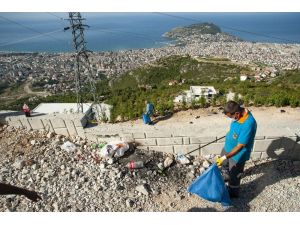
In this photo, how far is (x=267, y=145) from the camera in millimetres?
4719

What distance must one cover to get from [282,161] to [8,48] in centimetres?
10265

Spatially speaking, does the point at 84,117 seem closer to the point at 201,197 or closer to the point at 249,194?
the point at 201,197

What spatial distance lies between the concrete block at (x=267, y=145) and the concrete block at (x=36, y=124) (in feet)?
13.9

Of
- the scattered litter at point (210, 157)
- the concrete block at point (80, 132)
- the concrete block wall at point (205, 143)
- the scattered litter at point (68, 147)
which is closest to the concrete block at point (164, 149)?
the concrete block wall at point (205, 143)

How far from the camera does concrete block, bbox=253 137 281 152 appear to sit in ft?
15.4

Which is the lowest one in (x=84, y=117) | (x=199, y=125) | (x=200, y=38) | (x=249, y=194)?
(x=200, y=38)

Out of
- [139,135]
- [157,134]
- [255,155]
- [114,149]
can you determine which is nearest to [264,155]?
[255,155]

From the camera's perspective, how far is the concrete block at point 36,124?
17.7 feet

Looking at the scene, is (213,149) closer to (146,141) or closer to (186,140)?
(186,140)

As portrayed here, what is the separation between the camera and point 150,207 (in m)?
3.98

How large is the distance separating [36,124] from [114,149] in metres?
1.87

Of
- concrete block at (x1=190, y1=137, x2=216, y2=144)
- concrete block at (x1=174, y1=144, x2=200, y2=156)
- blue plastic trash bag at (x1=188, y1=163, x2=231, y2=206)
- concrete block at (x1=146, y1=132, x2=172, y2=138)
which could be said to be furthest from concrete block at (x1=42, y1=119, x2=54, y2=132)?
blue plastic trash bag at (x1=188, y1=163, x2=231, y2=206)

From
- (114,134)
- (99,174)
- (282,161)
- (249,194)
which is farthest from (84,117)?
(282,161)

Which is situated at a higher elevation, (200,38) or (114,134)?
(114,134)
